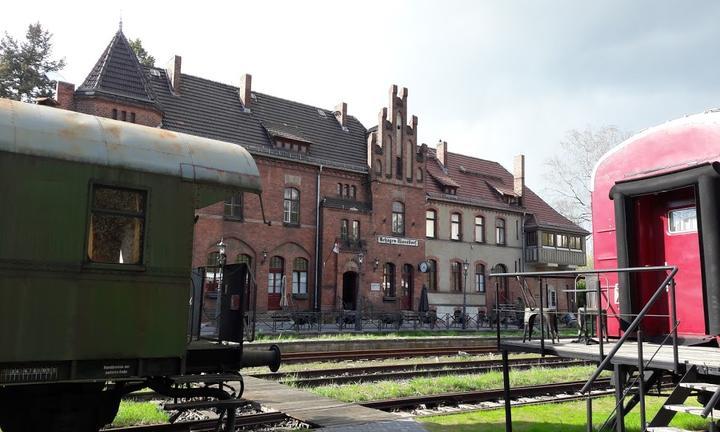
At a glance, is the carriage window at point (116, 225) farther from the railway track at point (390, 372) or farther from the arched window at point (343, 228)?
the arched window at point (343, 228)

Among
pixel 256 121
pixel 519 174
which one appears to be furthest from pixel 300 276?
pixel 519 174

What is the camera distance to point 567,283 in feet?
143

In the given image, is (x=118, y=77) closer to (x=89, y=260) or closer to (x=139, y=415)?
(x=139, y=415)

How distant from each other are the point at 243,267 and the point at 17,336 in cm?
293

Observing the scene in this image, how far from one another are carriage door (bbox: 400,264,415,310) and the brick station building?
6 cm

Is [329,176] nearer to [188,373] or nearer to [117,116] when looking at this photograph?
[117,116]

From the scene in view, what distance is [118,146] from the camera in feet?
21.5

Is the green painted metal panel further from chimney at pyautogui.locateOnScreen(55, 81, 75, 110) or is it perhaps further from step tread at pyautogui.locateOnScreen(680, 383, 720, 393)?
chimney at pyautogui.locateOnScreen(55, 81, 75, 110)

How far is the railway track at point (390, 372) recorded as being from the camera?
41.1 feet

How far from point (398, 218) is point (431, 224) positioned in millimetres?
3432

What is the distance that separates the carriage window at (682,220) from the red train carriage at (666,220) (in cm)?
1

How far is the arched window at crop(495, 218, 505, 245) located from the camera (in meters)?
41.6

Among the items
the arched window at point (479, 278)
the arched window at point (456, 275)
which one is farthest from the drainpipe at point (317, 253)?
the arched window at point (479, 278)

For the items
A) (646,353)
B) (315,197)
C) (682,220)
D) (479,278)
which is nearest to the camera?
(646,353)
